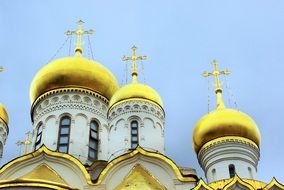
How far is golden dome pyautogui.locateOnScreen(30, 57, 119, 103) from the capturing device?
1469 centimetres

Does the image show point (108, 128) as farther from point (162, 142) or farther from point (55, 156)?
point (55, 156)

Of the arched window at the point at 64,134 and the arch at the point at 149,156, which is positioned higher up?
the arched window at the point at 64,134

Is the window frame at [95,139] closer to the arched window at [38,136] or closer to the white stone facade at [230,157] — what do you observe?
the arched window at [38,136]

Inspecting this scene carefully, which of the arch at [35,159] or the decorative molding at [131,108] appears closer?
the arch at [35,159]

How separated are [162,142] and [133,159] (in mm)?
2229

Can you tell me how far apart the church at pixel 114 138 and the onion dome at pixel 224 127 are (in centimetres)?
2

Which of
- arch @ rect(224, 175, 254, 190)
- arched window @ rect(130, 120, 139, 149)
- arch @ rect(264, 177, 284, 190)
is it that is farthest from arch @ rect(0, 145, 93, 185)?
arch @ rect(264, 177, 284, 190)

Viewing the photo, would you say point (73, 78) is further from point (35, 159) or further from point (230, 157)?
point (230, 157)

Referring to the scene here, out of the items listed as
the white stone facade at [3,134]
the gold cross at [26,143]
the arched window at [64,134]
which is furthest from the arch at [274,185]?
the gold cross at [26,143]

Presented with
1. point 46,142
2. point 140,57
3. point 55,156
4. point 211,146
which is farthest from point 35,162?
point 140,57

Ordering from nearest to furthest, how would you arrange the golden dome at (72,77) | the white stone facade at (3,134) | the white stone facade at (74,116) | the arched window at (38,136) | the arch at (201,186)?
the arch at (201,186)
the white stone facade at (74,116)
the arched window at (38,136)
the golden dome at (72,77)
the white stone facade at (3,134)

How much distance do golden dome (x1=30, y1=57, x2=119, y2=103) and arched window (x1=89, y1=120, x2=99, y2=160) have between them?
0.89 metres

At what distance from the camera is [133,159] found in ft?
39.1

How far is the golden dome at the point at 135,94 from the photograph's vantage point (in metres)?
14.2
